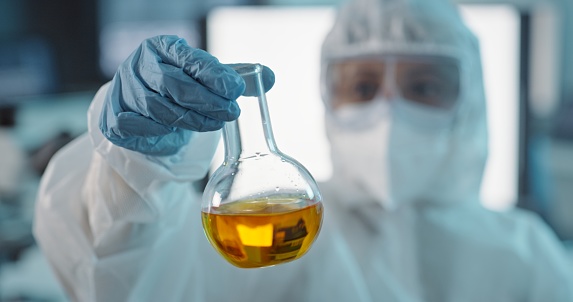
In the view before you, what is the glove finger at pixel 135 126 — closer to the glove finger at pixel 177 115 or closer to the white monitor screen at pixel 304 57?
the glove finger at pixel 177 115

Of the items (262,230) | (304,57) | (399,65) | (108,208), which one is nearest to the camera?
(262,230)

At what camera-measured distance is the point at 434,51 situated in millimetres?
1551

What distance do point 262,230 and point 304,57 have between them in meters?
1.34

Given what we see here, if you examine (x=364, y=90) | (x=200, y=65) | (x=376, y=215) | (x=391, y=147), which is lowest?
(x=376, y=215)

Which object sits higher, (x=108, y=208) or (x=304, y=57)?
(x=304, y=57)

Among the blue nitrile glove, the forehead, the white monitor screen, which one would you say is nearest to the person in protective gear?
the forehead

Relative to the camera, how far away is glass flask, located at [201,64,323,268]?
0.82m

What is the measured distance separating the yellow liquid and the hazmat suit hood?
76 centimetres

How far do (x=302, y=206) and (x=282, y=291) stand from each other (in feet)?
1.93

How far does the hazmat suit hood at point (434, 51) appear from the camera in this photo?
155 cm

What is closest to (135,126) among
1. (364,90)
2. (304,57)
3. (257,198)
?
(257,198)

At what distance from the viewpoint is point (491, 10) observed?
7.07 ft

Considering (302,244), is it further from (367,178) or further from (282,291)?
(367,178)

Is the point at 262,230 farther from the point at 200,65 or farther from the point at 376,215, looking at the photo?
the point at 376,215
